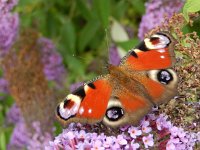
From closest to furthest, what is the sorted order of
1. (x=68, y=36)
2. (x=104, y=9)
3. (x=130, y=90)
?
(x=130, y=90) → (x=104, y=9) → (x=68, y=36)

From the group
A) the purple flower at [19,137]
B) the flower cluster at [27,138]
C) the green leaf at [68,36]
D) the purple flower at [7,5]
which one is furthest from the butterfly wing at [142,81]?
the green leaf at [68,36]

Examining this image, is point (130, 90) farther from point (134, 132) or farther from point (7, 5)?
point (7, 5)

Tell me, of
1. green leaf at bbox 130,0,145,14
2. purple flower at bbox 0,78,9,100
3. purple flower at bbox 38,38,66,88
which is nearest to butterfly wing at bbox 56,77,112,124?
purple flower at bbox 38,38,66,88

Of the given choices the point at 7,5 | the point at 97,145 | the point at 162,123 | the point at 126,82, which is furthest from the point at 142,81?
the point at 7,5

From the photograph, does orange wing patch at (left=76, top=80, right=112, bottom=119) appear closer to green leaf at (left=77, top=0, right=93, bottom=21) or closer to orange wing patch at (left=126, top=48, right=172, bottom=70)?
orange wing patch at (left=126, top=48, right=172, bottom=70)

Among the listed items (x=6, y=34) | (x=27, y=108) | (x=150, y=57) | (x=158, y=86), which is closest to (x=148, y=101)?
(x=158, y=86)

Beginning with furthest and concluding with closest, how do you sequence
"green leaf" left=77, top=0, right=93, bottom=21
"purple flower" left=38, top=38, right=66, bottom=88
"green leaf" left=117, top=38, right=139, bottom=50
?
"green leaf" left=77, top=0, right=93, bottom=21, "purple flower" left=38, top=38, right=66, bottom=88, "green leaf" left=117, top=38, right=139, bottom=50

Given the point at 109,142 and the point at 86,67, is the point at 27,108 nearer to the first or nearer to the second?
the point at 86,67
